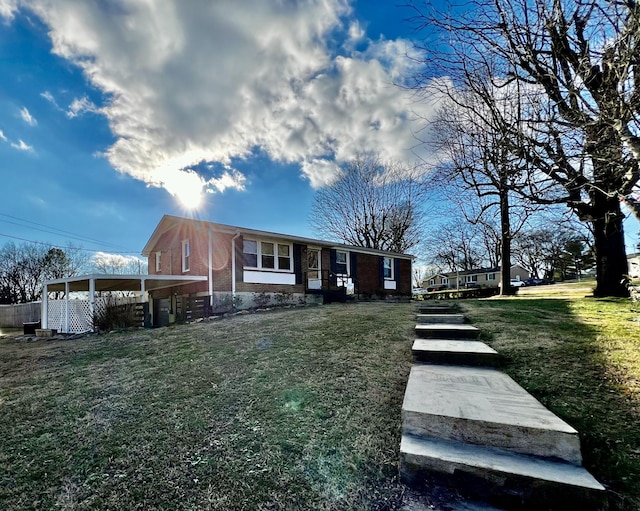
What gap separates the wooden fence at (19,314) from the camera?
Result: 1925 centimetres

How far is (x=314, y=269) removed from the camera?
14906 mm

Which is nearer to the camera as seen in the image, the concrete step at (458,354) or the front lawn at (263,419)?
the front lawn at (263,419)

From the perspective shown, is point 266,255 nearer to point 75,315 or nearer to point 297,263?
point 297,263

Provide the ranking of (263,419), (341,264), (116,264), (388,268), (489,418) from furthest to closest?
1. (116,264)
2. (388,268)
3. (341,264)
4. (263,419)
5. (489,418)

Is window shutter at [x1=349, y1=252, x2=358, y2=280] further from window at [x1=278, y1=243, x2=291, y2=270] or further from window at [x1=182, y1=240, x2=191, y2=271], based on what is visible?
window at [x1=182, y1=240, x2=191, y2=271]

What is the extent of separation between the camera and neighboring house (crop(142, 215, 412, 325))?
1159 centimetres

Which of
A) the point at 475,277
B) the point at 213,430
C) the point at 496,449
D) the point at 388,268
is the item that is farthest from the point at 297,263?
the point at 475,277

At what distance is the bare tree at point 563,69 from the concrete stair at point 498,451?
2916mm

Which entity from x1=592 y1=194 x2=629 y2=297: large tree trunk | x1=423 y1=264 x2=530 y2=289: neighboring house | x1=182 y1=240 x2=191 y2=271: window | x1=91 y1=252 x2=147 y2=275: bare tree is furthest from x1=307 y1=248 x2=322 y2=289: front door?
x1=423 y1=264 x2=530 y2=289: neighboring house

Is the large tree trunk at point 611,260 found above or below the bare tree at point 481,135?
below

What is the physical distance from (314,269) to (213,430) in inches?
486

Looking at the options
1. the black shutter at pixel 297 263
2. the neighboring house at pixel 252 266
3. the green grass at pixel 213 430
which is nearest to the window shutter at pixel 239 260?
the neighboring house at pixel 252 266

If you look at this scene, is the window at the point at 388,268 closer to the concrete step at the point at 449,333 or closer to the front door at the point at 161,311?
the front door at the point at 161,311

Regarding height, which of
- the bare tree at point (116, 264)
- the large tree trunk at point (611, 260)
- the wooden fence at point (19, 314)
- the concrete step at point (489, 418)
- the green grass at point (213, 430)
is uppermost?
the bare tree at point (116, 264)
